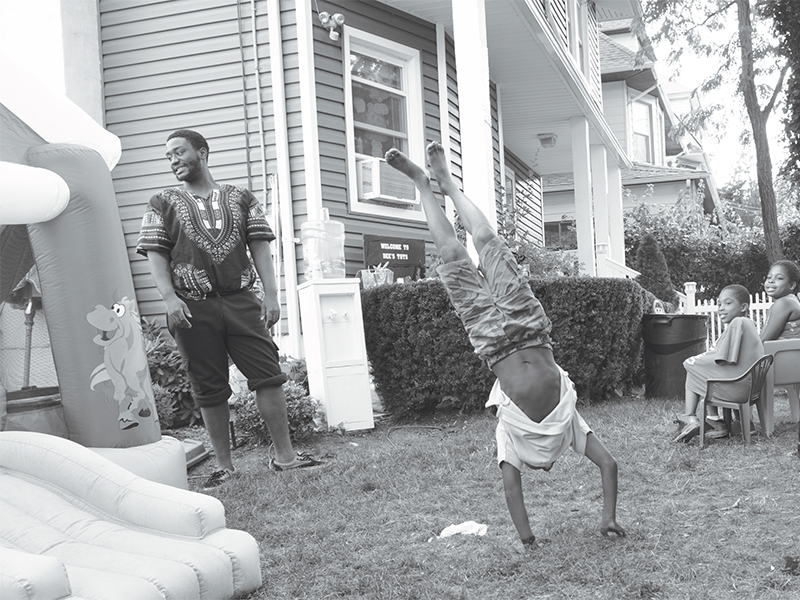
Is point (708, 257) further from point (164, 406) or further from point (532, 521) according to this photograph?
point (532, 521)

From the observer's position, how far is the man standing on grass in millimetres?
5062

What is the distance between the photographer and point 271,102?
8789mm

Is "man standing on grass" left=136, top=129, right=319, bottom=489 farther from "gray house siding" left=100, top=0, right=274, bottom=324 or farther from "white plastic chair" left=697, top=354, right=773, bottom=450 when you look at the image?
"gray house siding" left=100, top=0, right=274, bottom=324

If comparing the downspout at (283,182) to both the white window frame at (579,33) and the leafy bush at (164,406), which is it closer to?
the leafy bush at (164,406)

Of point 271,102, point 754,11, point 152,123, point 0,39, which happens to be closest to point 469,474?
point 271,102

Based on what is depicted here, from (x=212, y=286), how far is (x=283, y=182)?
3.70m

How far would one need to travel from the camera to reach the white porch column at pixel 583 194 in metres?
13.1

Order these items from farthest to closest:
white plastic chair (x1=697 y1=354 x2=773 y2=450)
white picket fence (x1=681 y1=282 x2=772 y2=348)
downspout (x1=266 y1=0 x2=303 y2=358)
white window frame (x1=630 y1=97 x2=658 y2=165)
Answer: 1. white window frame (x1=630 y1=97 x2=658 y2=165)
2. white picket fence (x1=681 y1=282 x2=772 y2=348)
3. downspout (x1=266 y1=0 x2=303 y2=358)
4. white plastic chair (x1=697 y1=354 x2=773 y2=450)

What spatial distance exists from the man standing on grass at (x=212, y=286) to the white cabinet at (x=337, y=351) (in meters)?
1.57

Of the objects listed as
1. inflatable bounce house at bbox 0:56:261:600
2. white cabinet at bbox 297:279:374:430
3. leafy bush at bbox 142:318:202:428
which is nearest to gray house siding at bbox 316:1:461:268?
white cabinet at bbox 297:279:374:430

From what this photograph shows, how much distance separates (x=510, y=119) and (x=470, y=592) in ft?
39.1

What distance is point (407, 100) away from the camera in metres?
9.82

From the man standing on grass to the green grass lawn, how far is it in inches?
18.1

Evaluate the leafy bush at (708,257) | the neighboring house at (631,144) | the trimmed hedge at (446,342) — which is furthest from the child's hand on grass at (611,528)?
the neighboring house at (631,144)
